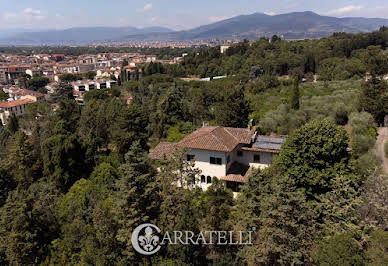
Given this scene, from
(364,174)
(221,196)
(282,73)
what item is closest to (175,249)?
(221,196)

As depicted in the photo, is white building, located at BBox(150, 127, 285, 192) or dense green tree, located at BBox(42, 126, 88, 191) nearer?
white building, located at BBox(150, 127, 285, 192)

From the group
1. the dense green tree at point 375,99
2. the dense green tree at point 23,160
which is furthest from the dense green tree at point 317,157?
the dense green tree at point 23,160

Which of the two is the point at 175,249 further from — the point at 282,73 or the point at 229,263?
the point at 282,73

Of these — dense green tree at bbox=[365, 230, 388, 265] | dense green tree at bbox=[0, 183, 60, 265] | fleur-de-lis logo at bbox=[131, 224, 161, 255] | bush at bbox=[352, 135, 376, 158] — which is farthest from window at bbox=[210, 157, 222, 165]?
dense green tree at bbox=[0, 183, 60, 265]

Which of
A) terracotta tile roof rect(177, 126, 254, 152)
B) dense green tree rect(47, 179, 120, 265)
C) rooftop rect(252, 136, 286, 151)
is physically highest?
terracotta tile roof rect(177, 126, 254, 152)

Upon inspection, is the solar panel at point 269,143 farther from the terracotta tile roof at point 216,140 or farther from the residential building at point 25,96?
the residential building at point 25,96

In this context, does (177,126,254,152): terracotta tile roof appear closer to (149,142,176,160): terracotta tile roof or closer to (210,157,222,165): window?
(210,157,222,165): window
